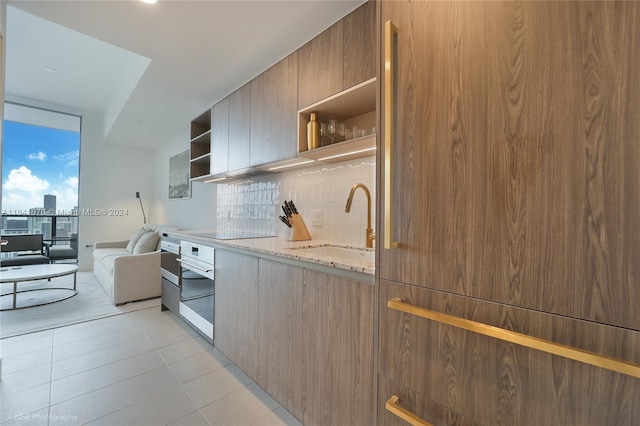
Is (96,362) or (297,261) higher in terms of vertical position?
(297,261)

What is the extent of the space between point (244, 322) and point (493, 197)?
1639mm

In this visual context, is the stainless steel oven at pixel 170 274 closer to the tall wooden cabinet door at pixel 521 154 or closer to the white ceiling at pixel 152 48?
the white ceiling at pixel 152 48

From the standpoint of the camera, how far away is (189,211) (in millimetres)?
4277

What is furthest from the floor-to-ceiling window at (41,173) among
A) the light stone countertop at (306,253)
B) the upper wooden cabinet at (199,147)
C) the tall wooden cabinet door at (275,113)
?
the tall wooden cabinet door at (275,113)

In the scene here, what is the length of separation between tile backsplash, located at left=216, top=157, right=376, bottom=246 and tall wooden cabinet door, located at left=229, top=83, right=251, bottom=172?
0.34 m

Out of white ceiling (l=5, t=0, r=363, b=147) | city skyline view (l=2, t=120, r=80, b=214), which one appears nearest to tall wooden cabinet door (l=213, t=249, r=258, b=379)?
white ceiling (l=5, t=0, r=363, b=147)

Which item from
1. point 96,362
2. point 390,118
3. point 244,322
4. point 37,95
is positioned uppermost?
point 37,95

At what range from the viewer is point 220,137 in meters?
2.74

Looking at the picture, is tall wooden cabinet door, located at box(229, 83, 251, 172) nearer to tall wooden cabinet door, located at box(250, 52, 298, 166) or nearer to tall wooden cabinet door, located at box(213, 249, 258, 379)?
tall wooden cabinet door, located at box(250, 52, 298, 166)

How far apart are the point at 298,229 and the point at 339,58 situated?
1213 mm

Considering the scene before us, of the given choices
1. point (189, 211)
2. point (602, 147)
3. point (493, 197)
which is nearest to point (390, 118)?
point (493, 197)

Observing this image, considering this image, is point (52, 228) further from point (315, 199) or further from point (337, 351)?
point (337, 351)

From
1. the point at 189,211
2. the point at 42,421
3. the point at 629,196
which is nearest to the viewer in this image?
the point at 629,196

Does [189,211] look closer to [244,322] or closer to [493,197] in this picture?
[244,322]
